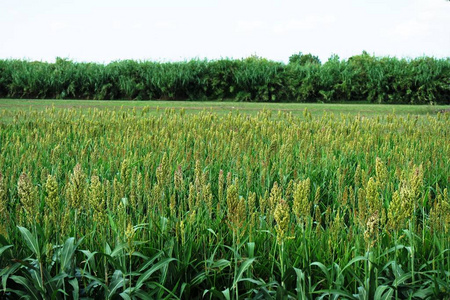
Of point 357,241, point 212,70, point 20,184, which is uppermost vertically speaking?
point 212,70

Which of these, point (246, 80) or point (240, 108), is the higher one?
point (246, 80)

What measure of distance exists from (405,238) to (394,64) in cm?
2197

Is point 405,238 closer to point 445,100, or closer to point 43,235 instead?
point 43,235

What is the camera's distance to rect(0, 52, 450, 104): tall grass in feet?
72.6

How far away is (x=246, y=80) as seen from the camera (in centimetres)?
2223

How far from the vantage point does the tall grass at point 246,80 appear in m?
22.1

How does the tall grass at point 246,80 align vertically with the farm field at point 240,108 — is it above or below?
above

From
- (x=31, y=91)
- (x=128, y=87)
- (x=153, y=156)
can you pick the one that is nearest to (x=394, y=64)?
(x=128, y=87)

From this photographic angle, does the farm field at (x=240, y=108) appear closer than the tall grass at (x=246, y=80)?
Yes

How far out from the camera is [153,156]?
14.3 feet

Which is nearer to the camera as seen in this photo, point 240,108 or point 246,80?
point 240,108

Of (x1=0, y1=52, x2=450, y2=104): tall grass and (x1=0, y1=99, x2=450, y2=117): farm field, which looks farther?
(x1=0, y1=52, x2=450, y2=104): tall grass

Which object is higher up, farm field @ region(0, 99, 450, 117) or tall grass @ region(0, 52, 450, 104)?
tall grass @ region(0, 52, 450, 104)

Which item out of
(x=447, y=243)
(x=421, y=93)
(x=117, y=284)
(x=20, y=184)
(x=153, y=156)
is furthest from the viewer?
(x=421, y=93)
